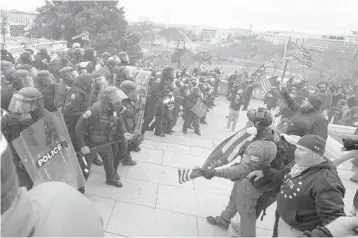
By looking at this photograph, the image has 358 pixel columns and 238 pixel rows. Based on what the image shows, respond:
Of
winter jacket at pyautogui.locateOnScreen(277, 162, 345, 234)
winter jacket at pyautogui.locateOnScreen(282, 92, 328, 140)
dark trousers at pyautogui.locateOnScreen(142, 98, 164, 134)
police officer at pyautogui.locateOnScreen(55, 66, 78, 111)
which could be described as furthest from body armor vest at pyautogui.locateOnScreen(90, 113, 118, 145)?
winter jacket at pyautogui.locateOnScreen(282, 92, 328, 140)

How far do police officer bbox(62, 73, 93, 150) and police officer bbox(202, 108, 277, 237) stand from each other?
2.69 metres

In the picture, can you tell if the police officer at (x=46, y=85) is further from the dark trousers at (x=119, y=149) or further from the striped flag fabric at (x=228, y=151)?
the striped flag fabric at (x=228, y=151)

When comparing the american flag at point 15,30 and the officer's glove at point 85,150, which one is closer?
the officer's glove at point 85,150

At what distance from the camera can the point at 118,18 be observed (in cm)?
2808

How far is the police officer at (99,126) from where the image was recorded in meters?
4.37

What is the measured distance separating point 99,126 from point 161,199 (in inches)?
60.8

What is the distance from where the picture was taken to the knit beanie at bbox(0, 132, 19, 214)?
37.8 inches

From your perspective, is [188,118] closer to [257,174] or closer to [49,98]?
[49,98]

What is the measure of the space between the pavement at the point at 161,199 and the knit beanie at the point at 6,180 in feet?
10.1

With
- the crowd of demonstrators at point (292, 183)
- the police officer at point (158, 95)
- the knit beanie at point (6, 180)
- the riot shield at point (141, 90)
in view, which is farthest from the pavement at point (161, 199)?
the knit beanie at point (6, 180)

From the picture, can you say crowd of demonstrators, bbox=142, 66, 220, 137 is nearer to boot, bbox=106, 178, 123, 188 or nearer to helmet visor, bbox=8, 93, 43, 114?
boot, bbox=106, 178, 123, 188

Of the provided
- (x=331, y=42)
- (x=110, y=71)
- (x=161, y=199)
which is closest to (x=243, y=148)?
(x=161, y=199)

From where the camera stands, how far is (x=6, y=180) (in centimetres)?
99

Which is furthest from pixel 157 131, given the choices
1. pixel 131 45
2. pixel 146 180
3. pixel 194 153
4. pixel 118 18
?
pixel 118 18
